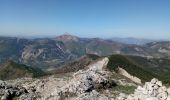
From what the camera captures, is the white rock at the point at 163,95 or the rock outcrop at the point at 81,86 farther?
the rock outcrop at the point at 81,86

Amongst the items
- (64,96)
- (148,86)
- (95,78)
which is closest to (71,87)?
(64,96)

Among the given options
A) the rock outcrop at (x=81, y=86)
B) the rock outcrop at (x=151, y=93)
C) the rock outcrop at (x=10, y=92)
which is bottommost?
the rock outcrop at (x=10, y=92)

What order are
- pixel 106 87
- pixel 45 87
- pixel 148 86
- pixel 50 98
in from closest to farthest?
pixel 148 86 < pixel 50 98 < pixel 106 87 < pixel 45 87

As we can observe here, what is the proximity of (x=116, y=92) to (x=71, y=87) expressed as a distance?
8.86m

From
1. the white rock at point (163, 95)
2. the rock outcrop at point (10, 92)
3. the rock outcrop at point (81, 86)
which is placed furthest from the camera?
the rock outcrop at point (10, 92)

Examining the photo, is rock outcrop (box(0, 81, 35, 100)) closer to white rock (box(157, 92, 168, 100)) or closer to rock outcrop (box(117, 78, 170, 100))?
rock outcrop (box(117, 78, 170, 100))

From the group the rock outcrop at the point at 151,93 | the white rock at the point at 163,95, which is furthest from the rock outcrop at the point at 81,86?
the white rock at the point at 163,95

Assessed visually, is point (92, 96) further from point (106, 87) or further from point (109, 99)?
point (106, 87)

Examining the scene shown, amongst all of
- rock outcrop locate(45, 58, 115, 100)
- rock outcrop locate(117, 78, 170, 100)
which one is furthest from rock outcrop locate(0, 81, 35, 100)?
rock outcrop locate(117, 78, 170, 100)

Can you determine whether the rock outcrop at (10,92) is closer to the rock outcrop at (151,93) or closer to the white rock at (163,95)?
the rock outcrop at (151,93)

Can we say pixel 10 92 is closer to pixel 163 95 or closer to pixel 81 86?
pixel 81 86

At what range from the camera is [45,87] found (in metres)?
68.9

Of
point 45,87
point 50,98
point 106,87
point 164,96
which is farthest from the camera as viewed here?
point 45,87

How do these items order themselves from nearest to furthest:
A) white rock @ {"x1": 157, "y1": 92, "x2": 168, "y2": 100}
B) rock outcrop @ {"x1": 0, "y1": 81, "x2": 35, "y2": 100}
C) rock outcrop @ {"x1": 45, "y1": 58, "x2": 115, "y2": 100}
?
1. white rock @ {"x1": 157, "y1": 92, "x2": 168, "y2": 100}
2. rock outcrop @ {"x1": 45, "y1": 58, "x2": 115, "y2": 100}
3. rock outcrop @ {"x1": 0, "y1": 81, "x2": 35, "y2": 100}
